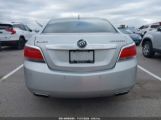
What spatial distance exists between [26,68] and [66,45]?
0.74 m

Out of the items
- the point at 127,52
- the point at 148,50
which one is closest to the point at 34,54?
the point at 127,52

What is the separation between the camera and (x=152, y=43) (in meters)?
9.77

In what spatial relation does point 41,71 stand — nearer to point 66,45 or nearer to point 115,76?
point 66,45

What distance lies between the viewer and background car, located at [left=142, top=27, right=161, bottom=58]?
30.5ft

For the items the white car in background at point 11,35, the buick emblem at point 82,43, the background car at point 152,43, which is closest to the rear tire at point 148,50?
the background car at point 152,43

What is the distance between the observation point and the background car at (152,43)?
30.5 feet

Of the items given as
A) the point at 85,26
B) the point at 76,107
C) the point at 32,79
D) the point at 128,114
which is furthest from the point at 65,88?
the point at 85,26

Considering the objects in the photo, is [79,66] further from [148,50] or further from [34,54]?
[148,50]

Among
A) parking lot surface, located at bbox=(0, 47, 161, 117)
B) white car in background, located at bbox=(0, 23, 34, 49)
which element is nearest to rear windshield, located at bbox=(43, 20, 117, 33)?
parking lot surface, located at bbox=(0, 47, 161, 117)

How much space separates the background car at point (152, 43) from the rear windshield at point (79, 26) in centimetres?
497

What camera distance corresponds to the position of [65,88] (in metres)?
3.54

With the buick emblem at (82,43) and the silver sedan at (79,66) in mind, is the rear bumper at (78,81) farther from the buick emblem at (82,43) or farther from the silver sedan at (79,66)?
the buick emblem at (82,43)

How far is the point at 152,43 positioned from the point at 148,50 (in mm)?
482

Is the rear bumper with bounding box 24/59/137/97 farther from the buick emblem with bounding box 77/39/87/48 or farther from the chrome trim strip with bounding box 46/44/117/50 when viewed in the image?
the buick emblem with bounding box 77/39/87/48
